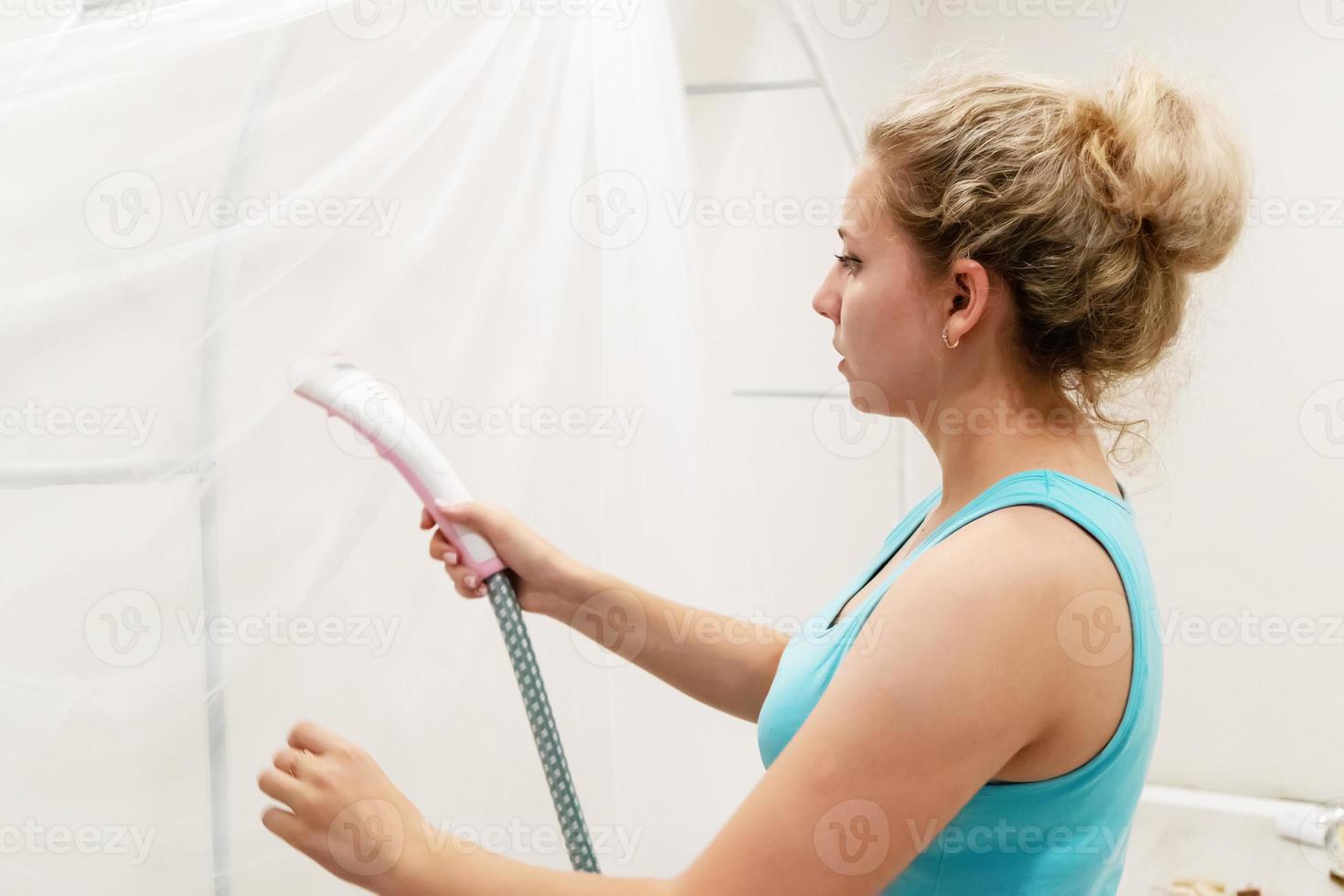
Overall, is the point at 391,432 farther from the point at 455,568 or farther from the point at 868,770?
the point at 868,770

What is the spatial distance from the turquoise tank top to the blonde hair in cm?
12

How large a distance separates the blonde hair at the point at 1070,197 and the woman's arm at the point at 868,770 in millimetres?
209

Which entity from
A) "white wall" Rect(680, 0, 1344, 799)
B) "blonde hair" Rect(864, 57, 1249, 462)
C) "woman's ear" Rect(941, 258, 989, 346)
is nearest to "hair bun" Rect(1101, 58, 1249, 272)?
"blonde hair" Rect(864, 57, 1249, 462)

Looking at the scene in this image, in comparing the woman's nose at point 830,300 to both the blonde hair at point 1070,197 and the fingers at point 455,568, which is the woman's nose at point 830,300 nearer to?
the blonde hair at point 1070,197

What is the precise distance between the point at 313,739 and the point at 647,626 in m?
0.41

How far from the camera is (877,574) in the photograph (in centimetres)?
98

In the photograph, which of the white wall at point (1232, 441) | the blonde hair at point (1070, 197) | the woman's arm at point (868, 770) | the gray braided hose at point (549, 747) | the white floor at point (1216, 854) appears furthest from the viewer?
the white wall at point (1232, 441)

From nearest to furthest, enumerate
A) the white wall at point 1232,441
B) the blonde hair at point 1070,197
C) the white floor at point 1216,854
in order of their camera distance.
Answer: the blonde hair at point 1070,197 < the white floor at point 1216,854 < the white wall at point 1232,441

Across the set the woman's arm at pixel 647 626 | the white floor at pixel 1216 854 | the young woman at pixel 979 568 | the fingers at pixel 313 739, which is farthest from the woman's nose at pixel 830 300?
the white floor at pixel 1216 854

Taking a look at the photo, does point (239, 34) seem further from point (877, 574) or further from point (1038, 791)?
point (1038, 791)

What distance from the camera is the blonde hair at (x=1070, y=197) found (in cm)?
82

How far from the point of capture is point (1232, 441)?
2.63 meters

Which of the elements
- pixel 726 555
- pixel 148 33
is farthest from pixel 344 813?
pixel 726 555

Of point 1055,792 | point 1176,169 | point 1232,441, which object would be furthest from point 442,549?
point 1232,441
